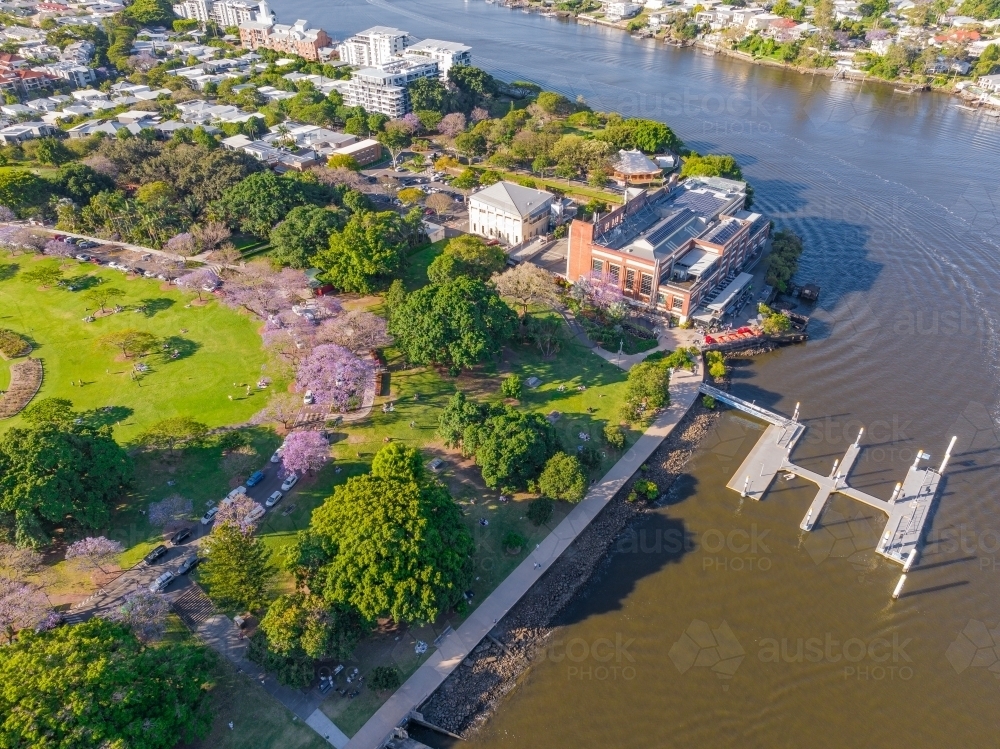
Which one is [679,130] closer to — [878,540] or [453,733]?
[878,540]

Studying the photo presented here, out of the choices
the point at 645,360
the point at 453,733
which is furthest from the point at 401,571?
the point at 645,360

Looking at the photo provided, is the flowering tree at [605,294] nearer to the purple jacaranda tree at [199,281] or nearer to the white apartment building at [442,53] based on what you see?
the purple jacaranda tree at [199,281]

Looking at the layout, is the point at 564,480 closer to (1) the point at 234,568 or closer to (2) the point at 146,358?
(1) the point at 234,568

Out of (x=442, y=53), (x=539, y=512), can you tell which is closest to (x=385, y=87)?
(x=442, y=53)

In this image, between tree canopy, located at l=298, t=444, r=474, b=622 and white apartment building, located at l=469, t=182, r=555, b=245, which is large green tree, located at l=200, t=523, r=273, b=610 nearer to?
tree canopy, located at l=298, t=444, r=474, b=622

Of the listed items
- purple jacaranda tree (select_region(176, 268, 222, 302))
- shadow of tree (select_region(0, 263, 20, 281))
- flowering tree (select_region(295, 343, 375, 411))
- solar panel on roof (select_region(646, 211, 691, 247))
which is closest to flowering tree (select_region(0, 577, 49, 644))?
flowering tree (select_region(295, 343, 375, 411))

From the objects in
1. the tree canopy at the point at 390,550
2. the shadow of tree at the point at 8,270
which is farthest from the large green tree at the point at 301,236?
the tree canopy at the point at 390,550

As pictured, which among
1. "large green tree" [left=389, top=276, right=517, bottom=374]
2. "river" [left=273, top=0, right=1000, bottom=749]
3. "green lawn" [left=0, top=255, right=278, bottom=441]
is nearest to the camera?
"river" [left=273, top=0, right=1000, bottom=749]
